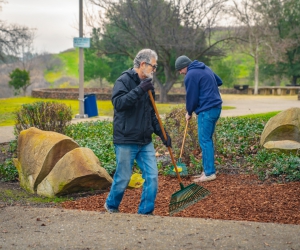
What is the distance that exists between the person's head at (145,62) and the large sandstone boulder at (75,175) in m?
2.13

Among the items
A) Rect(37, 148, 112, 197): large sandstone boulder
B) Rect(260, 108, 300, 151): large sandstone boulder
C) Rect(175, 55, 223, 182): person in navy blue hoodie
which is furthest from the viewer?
Rect(260, 108, 300, 151): large sandstone boulder

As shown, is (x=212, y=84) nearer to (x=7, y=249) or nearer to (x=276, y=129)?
(x=276, y=129)

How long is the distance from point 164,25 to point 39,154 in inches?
821

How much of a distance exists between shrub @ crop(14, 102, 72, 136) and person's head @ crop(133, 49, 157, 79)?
17.6ft

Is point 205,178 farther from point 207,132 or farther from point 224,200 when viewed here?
point 224,200

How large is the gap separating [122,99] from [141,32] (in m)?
23.1

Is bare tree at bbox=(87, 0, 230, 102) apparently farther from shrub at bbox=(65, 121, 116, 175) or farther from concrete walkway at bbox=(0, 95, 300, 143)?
shrub at bbox=(65, 121, 116, 175)

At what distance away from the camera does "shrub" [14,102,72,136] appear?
10492 mm

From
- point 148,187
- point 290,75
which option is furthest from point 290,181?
point 290,75

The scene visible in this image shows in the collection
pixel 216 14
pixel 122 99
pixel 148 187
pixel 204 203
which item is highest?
pixel 216 14

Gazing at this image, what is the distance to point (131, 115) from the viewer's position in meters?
5.36

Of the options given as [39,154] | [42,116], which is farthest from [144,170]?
[42,116]

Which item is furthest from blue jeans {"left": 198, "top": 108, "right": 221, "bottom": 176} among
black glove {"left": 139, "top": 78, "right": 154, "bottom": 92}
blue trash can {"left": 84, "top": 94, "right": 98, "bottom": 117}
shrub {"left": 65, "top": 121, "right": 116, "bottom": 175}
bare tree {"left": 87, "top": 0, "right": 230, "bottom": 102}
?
bare tree {"left": 87, "top": 0, "right": 230, "bottom": 102}

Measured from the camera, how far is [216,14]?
1116 inches
